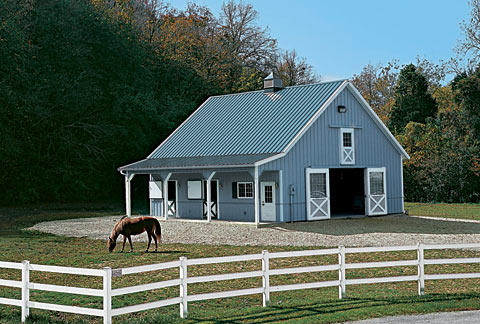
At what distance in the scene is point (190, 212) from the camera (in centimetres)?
3312

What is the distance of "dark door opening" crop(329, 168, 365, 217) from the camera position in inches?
1340

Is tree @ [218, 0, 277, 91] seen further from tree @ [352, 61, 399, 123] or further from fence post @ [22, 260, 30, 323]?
fence post @ [22, 260, 30, 323]

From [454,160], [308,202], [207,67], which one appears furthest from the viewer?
[207,67]

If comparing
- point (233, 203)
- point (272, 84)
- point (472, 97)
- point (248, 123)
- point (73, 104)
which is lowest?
point (233, 203)

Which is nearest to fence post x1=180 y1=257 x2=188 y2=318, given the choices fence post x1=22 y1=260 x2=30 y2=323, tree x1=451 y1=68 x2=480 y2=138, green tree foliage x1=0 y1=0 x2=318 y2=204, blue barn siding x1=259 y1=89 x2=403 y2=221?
fence post x1=22 y1=260 x2=30 y2=323

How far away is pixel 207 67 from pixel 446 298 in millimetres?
46724

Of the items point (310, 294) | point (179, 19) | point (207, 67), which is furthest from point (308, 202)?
point (179, 19)

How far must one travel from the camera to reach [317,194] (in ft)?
98.8

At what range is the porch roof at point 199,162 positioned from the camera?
28322mm

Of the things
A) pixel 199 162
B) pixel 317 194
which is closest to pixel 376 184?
pixel 317 194

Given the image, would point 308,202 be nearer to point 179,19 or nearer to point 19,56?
point 19,56

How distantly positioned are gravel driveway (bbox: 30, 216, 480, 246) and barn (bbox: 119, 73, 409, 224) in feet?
4.13

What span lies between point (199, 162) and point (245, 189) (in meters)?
2.46

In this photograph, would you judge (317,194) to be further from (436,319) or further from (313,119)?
(436,319)
